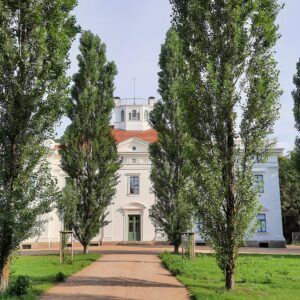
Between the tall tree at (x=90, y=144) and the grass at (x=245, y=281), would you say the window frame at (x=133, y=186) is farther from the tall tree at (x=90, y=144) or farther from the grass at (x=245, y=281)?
the grass at (x=245, y=281)

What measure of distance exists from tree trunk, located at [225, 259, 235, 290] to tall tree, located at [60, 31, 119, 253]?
42.7 feet

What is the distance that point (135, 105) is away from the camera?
4838 cm

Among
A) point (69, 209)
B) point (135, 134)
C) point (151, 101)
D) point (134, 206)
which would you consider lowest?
point (69, 209)

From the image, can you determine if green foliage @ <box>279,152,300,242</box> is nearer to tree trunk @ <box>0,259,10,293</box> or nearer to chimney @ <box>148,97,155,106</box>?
chimney @ <box>148,97,155,106</box>

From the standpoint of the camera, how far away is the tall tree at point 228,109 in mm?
11125

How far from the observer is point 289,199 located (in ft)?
132

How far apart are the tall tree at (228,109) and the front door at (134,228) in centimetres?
2643

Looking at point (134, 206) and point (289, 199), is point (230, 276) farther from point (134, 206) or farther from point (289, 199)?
point (289, 199)

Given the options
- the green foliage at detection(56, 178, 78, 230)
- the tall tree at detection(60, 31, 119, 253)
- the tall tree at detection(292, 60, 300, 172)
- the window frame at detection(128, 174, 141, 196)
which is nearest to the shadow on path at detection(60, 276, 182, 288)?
the green foliage at detection(56, 178, 78, 230)

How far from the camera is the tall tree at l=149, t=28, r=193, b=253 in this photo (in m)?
22.5

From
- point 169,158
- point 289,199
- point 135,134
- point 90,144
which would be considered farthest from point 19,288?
point 135,134

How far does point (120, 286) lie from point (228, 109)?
18.9 feet

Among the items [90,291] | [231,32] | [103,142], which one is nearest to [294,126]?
[103,142]

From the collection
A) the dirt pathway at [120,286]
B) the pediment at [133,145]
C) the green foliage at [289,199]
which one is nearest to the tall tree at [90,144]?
the dirt pathway at [120,286]
